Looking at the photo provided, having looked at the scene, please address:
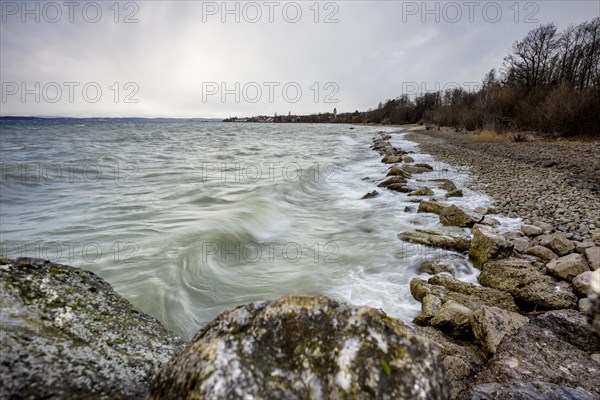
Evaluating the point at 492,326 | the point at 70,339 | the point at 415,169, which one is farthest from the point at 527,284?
the point at 415,169

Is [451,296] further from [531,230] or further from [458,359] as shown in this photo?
[531,230]

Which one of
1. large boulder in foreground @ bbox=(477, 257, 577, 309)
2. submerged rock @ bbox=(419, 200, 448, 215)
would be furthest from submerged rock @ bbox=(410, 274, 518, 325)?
submerged rock @ bbox=(419, 200, 448, 215)

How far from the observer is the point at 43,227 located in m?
6.76

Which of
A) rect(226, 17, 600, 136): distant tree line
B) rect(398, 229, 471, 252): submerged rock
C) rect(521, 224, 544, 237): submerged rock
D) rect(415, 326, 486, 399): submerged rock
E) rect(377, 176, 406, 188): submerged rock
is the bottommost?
rect(415, 326, 486, 399): submerged rock

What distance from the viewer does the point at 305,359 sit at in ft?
4.03

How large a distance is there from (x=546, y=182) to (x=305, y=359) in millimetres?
9706

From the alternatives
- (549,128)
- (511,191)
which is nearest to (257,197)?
(511,191)

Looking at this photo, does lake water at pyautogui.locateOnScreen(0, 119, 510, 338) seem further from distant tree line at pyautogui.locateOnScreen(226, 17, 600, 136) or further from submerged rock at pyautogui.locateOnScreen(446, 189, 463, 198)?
distant tree line at pyautogui.locateOnScreen(226, 17, 600, 136)

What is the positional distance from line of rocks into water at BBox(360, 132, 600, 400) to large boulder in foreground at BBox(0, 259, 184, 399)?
190 cm

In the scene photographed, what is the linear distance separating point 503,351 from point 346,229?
4.81 metres

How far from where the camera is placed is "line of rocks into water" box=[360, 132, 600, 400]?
6.65 ft

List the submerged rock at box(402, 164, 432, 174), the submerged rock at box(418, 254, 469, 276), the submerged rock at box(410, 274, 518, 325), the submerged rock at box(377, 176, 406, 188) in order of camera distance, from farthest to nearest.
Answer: the submerged rock at box(402, 164, 432, 174), the submerged rock at box(377, 176, 406, 188), the submerged rock at box(418, 254, 469, 276), the submerged rock at box(410, 274, 518, 325)

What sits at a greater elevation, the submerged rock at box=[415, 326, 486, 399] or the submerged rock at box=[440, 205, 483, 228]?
the submerged rock at box=[440, 205, 483, 228]

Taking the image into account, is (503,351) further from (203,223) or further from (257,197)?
(257,197)
